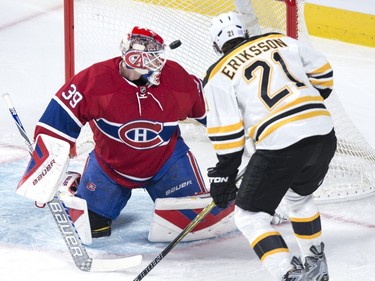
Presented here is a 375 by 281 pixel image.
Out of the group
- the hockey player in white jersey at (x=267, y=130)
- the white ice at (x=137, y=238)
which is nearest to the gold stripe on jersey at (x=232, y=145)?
the hockey player in white jersey at (x=267, y=130)

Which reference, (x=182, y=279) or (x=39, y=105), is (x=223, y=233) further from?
(x=39, y=105)

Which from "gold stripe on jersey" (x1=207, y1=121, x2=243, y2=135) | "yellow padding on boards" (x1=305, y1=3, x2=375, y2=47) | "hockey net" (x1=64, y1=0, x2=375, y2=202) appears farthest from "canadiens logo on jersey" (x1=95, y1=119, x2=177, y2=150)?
"yellow padding on boards" (x1=305, y1=3, x2=375, y2=47)

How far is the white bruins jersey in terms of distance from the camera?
3221mm

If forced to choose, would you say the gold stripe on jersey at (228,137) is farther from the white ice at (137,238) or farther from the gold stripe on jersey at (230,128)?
the white ice at (137,238)

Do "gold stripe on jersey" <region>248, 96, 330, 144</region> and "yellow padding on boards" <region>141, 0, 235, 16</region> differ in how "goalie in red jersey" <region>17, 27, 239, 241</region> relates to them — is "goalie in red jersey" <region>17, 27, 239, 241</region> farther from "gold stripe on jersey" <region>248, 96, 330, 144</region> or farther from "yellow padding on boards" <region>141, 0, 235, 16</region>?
"yellow padding on boards" <region>141, 0, 235, 16</region>

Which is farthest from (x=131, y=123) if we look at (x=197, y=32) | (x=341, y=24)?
(x=341, y=24)

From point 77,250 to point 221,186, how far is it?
23.3 inches

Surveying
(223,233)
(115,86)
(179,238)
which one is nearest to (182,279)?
(179,238)

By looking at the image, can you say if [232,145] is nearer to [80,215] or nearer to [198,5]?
[80,215]

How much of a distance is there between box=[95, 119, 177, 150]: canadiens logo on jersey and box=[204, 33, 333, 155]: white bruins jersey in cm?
56

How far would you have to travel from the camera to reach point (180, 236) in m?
3.54

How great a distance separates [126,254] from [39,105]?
174cm

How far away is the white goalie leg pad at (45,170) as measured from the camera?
3.51 metres

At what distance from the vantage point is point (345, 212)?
13.6ft
